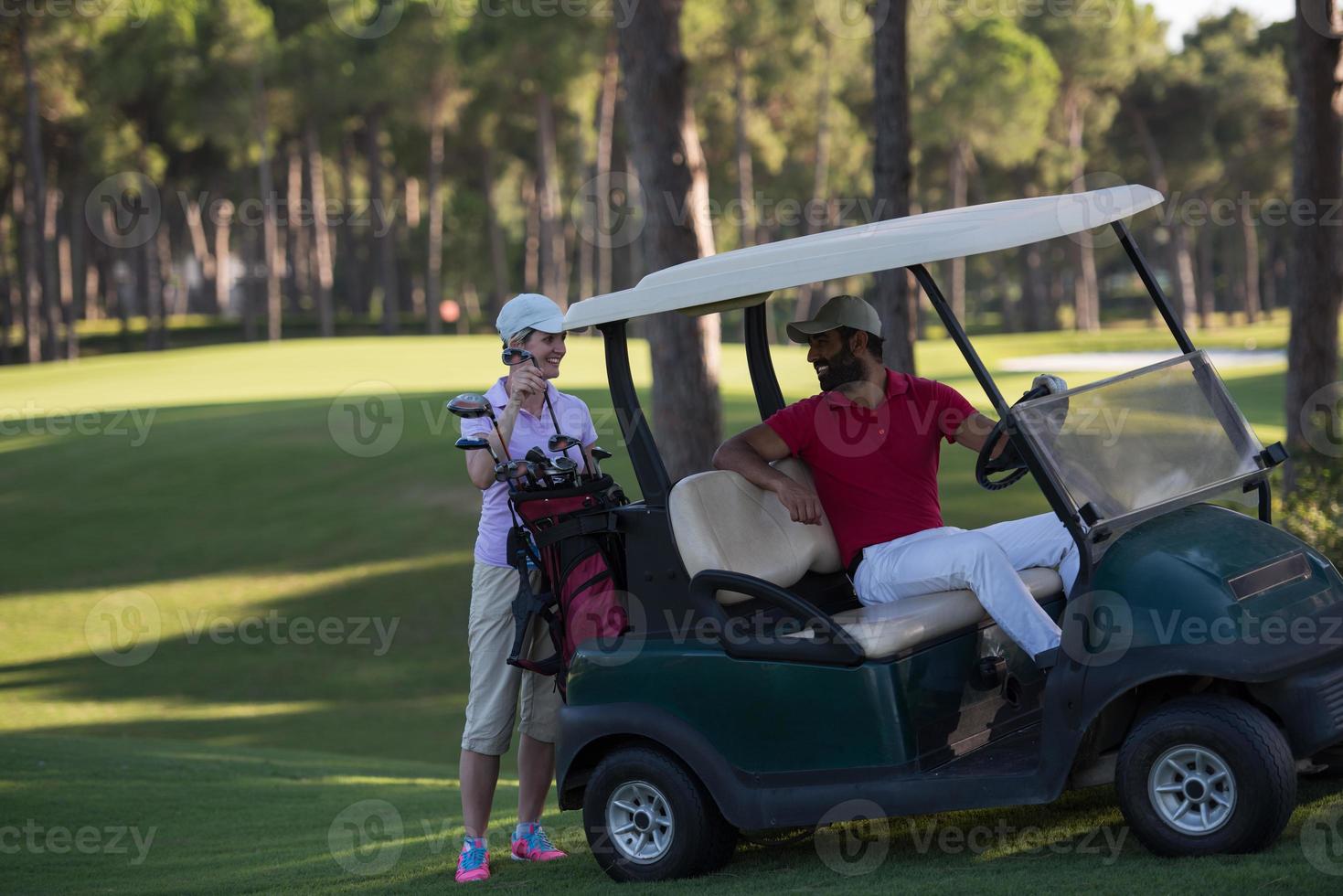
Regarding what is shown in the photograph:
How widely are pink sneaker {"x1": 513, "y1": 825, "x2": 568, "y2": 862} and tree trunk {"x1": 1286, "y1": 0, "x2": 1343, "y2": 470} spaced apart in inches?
273

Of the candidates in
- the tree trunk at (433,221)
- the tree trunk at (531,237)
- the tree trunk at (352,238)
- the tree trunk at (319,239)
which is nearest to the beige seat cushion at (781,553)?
the tree trunk at (531,237)

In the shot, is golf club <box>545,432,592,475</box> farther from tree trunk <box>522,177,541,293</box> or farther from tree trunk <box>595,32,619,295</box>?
tree trunk <box>522,177,541,293</box>

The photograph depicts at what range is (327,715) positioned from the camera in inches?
443

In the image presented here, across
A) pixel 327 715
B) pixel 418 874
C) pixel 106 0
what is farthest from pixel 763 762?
pixel 106 0

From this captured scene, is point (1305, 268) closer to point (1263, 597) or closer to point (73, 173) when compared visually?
point (1263, 597)

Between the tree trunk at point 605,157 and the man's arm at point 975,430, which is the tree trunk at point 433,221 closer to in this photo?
the tree trunk at point 605,157

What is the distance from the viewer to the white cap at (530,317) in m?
5.17

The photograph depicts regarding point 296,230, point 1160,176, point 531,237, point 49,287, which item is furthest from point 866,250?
point 296,230

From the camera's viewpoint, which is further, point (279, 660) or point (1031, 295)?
point (1031, 295)

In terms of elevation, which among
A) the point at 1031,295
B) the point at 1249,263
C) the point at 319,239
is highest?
the point at 319,239

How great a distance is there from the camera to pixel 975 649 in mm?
4672

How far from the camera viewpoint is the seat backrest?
482 cm

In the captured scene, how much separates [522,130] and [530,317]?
166ft

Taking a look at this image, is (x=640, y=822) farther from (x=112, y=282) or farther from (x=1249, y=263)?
(x=112, y=282)
